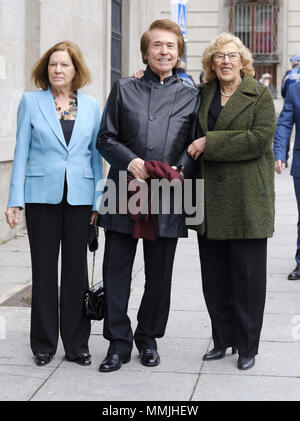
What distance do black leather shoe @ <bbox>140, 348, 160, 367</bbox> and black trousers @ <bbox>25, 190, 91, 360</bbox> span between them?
364 millimetres

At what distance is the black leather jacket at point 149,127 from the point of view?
4727mm

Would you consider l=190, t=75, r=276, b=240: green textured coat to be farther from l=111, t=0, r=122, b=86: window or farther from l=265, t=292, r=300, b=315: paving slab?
l=111, t=0, r=122, b=86: window

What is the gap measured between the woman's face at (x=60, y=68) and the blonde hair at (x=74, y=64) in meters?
0.03

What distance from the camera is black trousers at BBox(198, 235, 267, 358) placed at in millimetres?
4887

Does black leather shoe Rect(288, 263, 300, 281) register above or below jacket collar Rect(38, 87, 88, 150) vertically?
below

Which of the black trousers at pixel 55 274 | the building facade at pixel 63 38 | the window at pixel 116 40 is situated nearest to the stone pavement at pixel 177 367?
the black trousers at pixel 55 274

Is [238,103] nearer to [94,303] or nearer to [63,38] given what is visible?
[94,303]

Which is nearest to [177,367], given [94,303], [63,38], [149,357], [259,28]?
[149,357]

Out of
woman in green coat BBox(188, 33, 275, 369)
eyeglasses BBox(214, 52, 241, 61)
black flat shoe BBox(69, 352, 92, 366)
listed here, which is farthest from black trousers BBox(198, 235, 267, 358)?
eyeglasses BBox(214, 52, 241, 61)

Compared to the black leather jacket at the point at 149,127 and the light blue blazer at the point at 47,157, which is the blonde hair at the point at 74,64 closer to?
the light blue blazer at the point at 47,157

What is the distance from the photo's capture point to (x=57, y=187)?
4.81m

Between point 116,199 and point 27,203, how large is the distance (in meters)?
0.54
